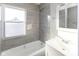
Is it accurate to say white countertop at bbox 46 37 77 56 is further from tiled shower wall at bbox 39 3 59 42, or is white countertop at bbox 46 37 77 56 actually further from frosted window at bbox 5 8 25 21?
frosted window at bbox 5 8 25 21

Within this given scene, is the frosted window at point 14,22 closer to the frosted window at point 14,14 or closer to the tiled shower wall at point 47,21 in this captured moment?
the frosted window at point 14,14

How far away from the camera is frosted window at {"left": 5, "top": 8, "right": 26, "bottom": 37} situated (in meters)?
1.16

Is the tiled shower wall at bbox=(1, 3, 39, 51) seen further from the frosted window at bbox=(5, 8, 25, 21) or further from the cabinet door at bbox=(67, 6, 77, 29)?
the cabinet door at bbox=(67, 6, 77, 29)

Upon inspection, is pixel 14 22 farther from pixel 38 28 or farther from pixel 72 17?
pixel 72 17

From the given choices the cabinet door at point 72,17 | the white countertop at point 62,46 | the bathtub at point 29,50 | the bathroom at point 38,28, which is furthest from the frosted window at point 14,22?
the cabinet door at point 72,17

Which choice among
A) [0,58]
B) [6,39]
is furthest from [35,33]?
[0,58]

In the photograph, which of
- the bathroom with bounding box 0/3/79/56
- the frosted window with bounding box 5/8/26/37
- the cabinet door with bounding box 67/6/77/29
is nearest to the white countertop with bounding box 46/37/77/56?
the bathroom with bounding box 0/3/79/56

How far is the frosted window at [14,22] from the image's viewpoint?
116 cm

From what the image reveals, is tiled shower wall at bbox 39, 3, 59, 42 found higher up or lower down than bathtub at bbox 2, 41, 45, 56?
higher up

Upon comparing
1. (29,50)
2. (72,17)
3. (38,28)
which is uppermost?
(72,17)

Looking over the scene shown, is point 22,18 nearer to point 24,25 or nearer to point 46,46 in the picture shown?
point 24,25

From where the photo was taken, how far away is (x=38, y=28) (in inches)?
46.9

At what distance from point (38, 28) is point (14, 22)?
11.9 inches

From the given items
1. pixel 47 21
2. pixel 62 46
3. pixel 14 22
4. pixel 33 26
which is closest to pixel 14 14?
pixel 14 22
